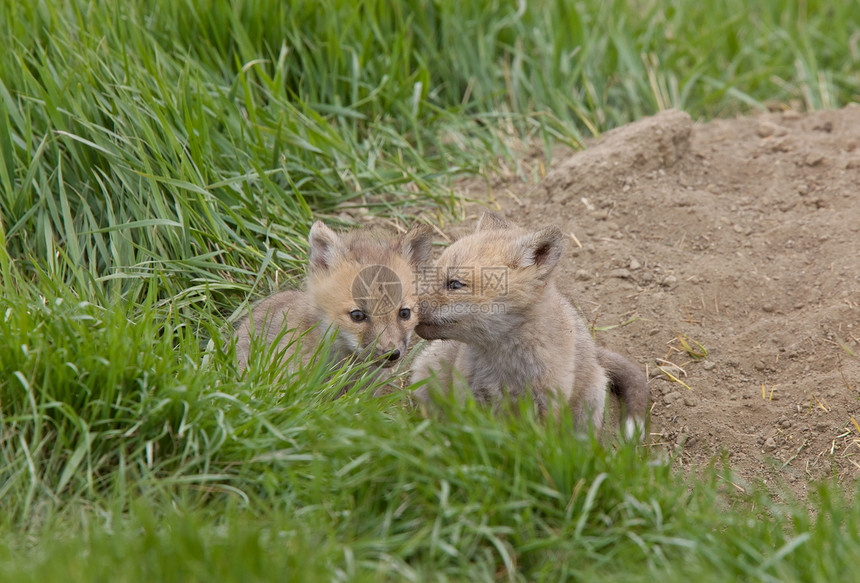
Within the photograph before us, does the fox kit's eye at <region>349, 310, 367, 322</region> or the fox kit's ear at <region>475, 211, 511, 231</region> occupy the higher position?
the fox kit's ear at <region>475, 211, 511, 231</region>

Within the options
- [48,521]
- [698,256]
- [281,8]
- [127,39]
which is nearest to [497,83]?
[281,8]

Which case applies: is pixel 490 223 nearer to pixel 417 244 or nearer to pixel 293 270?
pixel 417 244

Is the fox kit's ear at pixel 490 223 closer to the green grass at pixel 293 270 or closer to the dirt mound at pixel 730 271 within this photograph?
the dirt mound at pixel 730 271

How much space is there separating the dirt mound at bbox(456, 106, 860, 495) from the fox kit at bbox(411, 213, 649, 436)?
56cm

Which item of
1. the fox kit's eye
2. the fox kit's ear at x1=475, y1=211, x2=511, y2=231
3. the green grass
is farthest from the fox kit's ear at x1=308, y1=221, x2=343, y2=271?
the fox kit's ear at x1=475, y1=211, x2=511, y2=231

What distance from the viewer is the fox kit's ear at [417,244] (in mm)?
4691

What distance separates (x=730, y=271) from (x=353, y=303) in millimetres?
2338

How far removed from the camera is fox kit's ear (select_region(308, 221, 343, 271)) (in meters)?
4.54

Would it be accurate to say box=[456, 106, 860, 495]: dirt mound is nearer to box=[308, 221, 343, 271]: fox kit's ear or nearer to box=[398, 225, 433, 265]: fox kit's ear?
box=[398, 225, 433, 265]: fox kit's ear

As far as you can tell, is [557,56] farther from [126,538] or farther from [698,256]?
[126,538]

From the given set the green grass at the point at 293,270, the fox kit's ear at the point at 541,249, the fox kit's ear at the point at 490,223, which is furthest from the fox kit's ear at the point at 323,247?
the fox kit's ear at the point at 541,249

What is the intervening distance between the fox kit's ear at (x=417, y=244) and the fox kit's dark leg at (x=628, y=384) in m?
1.09

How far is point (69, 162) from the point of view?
499 centimetres

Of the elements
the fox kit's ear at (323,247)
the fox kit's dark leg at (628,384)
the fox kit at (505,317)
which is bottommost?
the fox kit's dark leg at (628,384)
